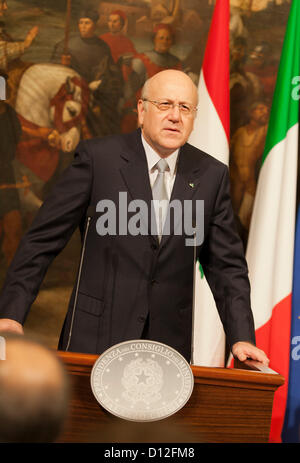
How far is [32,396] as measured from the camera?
1.93 feet

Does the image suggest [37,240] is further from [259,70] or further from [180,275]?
[259,70]

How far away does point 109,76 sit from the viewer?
491cm

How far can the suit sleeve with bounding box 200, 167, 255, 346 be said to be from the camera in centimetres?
257

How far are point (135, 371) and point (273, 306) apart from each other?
2.86m

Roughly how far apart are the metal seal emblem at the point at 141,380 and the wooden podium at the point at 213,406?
0.06 metres

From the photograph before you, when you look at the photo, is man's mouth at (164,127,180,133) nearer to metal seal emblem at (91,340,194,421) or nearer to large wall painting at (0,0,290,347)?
metal seal emblem at (91,340,194,421)

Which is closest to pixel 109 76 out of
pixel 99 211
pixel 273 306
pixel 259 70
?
pixel 259 70

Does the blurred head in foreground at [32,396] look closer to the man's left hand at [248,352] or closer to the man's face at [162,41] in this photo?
the man's left hand at [248,352]

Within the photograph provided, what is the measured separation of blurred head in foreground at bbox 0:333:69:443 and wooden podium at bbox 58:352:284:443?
116 centimetres

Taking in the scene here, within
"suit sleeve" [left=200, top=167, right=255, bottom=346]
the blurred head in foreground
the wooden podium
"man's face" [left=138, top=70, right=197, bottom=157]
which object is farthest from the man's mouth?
the blurred head in foreground

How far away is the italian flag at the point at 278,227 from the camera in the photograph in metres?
4.41

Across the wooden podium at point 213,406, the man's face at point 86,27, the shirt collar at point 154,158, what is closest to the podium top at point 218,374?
the wooden podium at point 213,406

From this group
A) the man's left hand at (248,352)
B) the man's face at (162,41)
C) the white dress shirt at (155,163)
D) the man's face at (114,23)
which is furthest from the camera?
the man's face at (162,41)

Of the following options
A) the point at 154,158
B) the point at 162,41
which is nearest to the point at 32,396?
the point at 154,158
